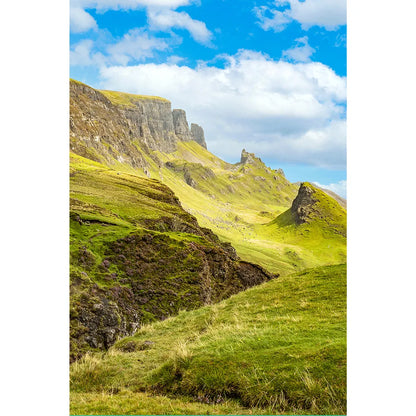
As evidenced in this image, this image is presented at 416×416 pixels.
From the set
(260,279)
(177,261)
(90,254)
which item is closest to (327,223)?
(260,279)

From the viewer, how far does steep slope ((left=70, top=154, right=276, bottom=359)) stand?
1997 centimetres

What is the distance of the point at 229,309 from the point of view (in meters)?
20.1

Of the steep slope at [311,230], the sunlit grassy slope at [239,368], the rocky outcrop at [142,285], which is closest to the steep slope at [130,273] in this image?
the rocky outcrop at [142,285]

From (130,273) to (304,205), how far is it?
114077mm

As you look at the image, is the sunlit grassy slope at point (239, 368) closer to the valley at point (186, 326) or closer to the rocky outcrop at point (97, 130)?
the valley at point (186, 326)

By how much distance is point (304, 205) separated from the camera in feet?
437

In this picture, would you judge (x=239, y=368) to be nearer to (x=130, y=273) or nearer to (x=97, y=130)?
(x=130, y=273)

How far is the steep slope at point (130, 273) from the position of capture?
1997cm

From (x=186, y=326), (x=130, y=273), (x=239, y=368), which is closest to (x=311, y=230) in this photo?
(x=130, y=273)

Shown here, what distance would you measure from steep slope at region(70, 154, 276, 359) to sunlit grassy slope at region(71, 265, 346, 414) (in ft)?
10.4

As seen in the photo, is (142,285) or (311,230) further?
(311,230)
